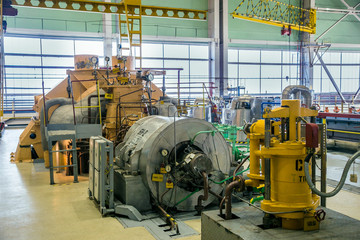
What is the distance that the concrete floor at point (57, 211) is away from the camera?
571 cm

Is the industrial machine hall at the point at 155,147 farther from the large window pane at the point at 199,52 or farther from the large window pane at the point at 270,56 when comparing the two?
the large window pane at the point at 270,56

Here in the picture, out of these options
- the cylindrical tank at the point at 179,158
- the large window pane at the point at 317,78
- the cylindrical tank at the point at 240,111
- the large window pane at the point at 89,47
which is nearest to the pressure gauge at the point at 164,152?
the cylindrical tank at the point at 179,158

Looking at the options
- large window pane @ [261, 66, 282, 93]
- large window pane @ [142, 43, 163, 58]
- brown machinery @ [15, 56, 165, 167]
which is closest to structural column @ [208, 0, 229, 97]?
large window pane @ [142, 43, 163, 58]

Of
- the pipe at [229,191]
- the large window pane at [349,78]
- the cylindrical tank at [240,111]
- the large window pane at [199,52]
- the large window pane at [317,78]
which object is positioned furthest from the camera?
the large window pane at [349,78]

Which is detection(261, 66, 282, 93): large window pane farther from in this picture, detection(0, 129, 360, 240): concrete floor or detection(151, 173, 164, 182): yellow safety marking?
detection(151, 173, 164, 182): yellow safety marking

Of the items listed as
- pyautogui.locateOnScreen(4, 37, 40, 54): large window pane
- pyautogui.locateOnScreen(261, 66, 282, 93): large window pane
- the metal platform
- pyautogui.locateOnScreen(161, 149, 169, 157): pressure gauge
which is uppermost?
pyautogui.locateOnScreen(4, 37, 40, 54): large window pane

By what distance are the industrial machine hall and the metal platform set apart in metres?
0.02

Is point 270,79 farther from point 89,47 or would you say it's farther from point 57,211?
point 57,211

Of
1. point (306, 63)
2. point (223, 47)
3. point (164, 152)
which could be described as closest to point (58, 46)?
point (223, 47)

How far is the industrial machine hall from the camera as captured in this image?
13.1ft

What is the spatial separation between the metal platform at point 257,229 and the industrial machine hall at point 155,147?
0.06 feet

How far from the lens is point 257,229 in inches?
152

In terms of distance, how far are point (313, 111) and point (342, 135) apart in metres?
11.3

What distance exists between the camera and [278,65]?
29.3 m
